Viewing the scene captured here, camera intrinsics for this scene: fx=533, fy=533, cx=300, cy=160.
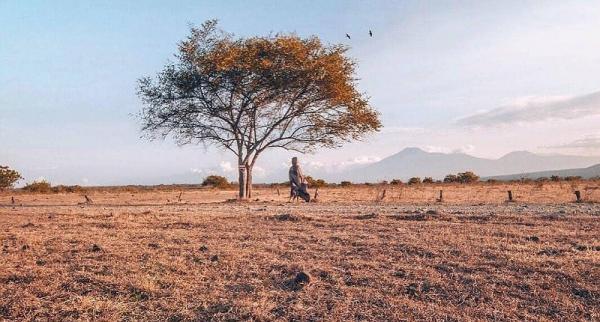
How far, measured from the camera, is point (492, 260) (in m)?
8.59

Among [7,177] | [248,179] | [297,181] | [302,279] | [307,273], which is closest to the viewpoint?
[302,279]

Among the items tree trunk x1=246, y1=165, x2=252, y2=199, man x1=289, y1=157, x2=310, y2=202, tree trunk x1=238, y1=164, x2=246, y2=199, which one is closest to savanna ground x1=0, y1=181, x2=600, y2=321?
man x1=289, y1=157, x2=310, y2=202

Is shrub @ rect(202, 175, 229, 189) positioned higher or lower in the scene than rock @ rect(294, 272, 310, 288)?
higher

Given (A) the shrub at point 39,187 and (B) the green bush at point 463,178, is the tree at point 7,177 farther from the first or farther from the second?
(B) the green bush at point 463,178

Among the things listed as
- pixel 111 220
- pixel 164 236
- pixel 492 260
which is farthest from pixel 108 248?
pixel 492 260

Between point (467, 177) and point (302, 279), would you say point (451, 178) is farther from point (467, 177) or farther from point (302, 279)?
point (302, 279)

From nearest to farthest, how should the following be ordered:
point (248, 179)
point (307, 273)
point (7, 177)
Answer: point (307, 273)
point (248, 179)
point (7, 177)

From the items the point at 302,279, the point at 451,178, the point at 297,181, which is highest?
the point at 451,178

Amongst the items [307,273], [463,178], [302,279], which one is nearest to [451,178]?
[463,178]

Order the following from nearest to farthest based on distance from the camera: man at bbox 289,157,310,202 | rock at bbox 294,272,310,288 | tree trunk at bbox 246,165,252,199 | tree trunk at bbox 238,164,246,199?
rock at bbox 294,272,310,288, man at bbox 289,157,310,202, tree trunk at bbox 238,164,246,199, tree trunk at bbox 246,165,252,199

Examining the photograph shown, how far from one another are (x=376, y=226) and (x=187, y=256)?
222 inches

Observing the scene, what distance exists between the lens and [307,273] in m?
7.48

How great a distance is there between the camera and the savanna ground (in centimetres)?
622

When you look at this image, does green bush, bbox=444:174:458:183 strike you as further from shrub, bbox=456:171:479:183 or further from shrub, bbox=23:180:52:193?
shrub, bbox=23:180:52:193
